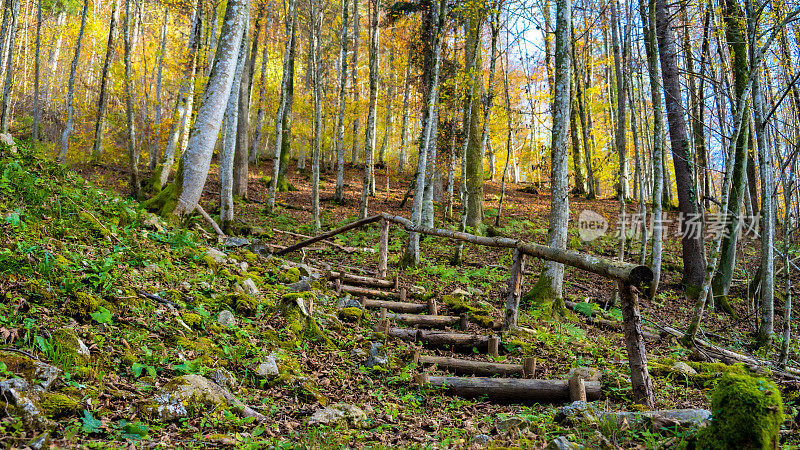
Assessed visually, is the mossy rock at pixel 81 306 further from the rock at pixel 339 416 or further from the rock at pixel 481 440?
the rock at pixel 481 440

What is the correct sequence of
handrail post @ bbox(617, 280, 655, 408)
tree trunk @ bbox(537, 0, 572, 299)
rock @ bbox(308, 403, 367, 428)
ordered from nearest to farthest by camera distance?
rock @ bbox(308, 403, 367, 428)
handrail post @ bbox(617, 280, 655, 408)
tree trunk @ bbox(537, 0, 572, 299)

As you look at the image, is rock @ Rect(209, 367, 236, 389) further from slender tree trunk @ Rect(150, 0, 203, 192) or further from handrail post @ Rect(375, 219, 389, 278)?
slender tree trunk @ Rect(150, 0, 203, 192)

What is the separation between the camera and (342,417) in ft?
9.93

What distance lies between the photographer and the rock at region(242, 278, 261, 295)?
5188 millimetres

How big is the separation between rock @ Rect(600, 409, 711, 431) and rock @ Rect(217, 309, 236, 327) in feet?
10.7

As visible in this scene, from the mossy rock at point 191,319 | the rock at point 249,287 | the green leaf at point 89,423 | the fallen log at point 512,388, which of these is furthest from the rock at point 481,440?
the rock at point 249,287

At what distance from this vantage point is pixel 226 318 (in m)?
4.14

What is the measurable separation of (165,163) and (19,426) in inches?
440

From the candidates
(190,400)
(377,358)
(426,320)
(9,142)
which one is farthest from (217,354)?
(9,142)

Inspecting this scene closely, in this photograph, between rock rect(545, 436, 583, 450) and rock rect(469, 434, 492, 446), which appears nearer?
rock rect(545, 436, 583, 450)

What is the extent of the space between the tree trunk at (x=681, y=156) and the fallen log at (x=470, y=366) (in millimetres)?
7328

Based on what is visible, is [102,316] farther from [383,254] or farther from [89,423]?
[383,254]

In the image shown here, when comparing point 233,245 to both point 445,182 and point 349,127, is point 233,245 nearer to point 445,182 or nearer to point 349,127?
point 445,182

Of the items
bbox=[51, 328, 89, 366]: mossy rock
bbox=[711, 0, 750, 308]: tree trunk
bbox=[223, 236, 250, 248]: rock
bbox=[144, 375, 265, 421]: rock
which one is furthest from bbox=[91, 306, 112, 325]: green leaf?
bbox=[711, 0, 750, 308]: tree trunk
